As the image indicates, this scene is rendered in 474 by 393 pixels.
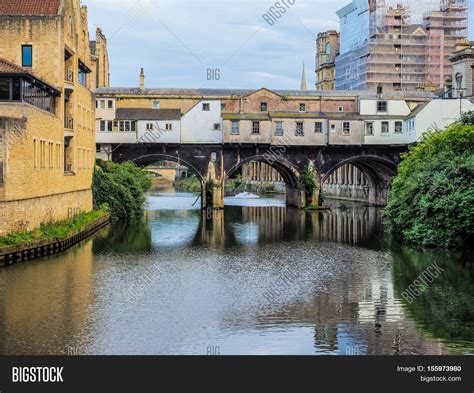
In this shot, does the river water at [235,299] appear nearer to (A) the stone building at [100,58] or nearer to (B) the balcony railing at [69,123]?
(B) the balcony railing at [69,123]

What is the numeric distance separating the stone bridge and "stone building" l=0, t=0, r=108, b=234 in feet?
50.7

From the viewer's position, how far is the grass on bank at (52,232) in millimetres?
40031

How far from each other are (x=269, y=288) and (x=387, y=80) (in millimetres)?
100020

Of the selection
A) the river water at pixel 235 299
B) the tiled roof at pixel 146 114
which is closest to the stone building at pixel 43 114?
the river water at pixel 235 299

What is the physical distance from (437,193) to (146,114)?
39745 mm

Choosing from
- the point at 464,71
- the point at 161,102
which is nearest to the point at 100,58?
the point at 161,102

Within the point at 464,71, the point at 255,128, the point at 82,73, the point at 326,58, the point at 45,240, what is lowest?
the point at 45,240

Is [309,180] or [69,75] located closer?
[69,75]

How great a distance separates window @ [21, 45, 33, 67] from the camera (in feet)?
165

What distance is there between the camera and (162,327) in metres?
26.2

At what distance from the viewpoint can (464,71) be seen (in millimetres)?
93750

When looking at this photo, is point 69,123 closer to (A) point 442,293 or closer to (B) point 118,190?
(B) point 118,190
